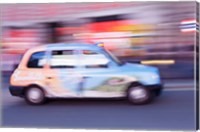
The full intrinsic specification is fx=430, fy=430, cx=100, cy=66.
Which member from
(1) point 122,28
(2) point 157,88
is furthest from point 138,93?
(1) point 122,28

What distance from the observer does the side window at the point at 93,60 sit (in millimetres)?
5996

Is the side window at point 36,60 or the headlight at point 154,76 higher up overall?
the side window at point 36,60

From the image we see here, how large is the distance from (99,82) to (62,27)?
3.03 ft

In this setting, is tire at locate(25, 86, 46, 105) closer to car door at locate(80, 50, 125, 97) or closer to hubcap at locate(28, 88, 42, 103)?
hubcap at locate(28, 88, 42, 103)

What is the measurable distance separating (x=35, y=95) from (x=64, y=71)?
0.61 metres

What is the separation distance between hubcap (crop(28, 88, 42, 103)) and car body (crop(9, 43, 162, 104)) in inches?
9.3

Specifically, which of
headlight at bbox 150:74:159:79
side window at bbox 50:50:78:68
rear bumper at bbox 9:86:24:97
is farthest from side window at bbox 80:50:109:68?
rear bumper at bbox 9:86:24:97

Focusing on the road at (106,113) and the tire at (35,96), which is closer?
the road at (106,113)

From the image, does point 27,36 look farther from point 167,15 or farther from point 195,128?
point 195,128

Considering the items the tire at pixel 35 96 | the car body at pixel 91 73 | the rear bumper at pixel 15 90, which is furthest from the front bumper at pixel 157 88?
the rear bumper at pixel 15 90

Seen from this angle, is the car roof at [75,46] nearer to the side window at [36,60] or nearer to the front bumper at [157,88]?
the side window at [36,60]

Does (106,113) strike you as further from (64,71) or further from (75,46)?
(75,46)

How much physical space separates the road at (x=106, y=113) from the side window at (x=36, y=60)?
491 millimetres

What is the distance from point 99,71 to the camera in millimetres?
6008
